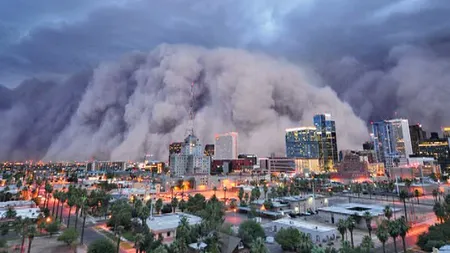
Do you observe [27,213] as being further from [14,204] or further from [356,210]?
[356,210]

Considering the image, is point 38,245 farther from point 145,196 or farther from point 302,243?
point 145,196

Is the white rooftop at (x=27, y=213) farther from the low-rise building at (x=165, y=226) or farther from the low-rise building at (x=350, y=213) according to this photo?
the low-rise building at (x=350, y=213)

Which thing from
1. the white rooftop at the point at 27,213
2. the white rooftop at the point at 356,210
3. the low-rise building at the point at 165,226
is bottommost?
the low-rise building at the point at 165,226

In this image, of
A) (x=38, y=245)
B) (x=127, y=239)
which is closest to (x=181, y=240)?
(x=127, y=239)

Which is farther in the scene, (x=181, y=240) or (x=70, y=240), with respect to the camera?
(x=70, y=240)

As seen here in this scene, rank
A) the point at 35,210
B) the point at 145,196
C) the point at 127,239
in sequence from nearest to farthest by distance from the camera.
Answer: the point at 127,239, the point at 35,210, the point at 145,196

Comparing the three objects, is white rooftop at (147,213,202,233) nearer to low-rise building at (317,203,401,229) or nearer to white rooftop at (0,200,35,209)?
low-rise building at (317,203,401,229)

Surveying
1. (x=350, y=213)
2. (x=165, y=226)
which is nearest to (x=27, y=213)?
(x=165, y=226)

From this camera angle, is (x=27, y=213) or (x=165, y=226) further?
(x=27, y=213)

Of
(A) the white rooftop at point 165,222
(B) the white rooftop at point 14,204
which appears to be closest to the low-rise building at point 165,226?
(A) the white rooftop at point 165,222

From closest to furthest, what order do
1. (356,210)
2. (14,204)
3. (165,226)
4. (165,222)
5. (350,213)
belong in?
(165,226), (165,222), (350,213), (356,210), (14,204)

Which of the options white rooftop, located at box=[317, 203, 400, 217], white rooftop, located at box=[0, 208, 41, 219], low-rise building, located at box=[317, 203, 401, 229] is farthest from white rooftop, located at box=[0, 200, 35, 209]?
low-rise building, located at box=[317, 203, 401, 229]
